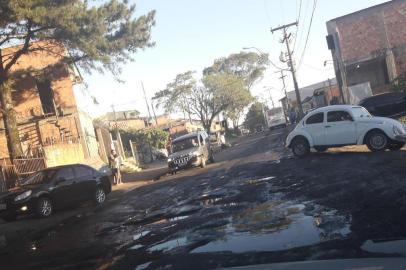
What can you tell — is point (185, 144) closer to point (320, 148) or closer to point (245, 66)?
point (320, 148)

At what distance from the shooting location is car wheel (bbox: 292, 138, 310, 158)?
1734 centimetres

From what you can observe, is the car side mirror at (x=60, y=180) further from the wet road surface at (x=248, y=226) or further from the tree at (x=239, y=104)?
the tree at (x=239, y=104)

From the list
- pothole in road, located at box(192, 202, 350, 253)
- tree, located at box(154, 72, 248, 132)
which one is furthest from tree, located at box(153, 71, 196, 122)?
pothole in road, located at box(192, 202, 350, 253)

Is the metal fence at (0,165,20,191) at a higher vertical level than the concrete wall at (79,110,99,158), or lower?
lower

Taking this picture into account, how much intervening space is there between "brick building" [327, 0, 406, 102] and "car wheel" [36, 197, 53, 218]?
25.5m

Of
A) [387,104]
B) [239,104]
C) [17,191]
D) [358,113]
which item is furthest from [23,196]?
[239,104]

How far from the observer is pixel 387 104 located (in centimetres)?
2383

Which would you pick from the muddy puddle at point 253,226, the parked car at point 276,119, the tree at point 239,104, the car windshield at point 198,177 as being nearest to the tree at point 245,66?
the tree at point 239,104

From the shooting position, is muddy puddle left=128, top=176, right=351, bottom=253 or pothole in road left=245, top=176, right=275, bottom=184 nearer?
muddy puddle left=128, top=176, right=351, bottom=253

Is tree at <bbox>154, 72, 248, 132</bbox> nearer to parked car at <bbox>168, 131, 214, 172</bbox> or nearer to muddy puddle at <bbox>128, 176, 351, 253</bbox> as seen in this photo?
parked car at <bbox>168, 131, 214, 172</bbox>

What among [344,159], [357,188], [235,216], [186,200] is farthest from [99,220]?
[344,159]

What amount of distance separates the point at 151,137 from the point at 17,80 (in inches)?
897

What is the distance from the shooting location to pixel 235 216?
867 centimetres

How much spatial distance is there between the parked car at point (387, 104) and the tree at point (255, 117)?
60819 millimetres
